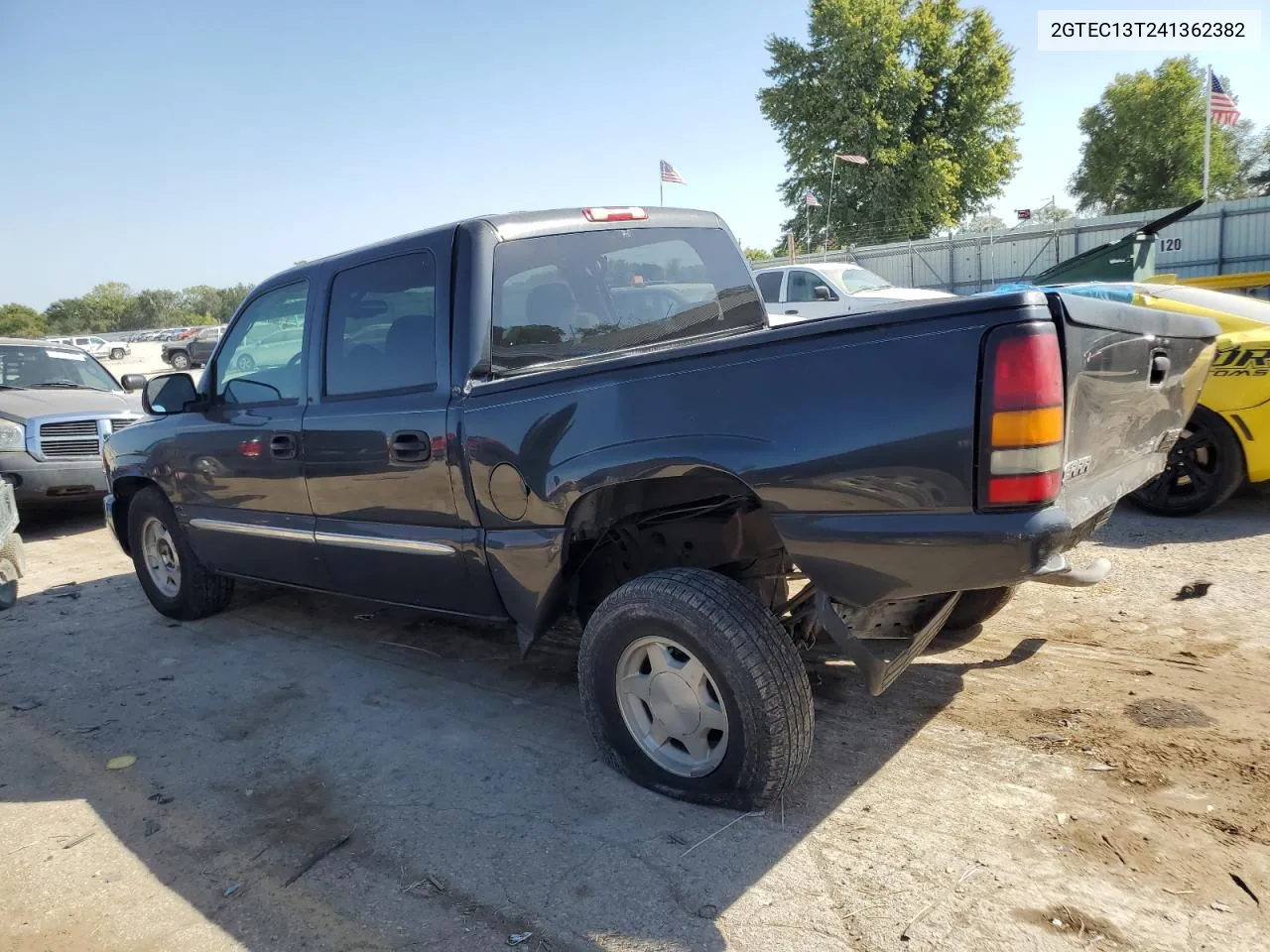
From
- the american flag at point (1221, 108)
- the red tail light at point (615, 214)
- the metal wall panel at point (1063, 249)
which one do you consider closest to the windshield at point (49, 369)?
the red tail light at point (615, 214)

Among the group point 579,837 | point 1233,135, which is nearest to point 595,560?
Result: point 579,837

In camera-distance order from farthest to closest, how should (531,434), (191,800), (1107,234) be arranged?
(1107,234) < (191,800) < (531,434)

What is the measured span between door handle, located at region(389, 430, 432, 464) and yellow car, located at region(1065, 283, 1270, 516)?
4.45 meters

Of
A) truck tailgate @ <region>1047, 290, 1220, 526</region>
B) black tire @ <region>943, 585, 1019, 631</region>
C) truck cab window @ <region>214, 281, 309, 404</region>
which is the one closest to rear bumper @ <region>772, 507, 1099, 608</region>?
truck tailgate @ <region>1047, 290, 1220, 526</region>

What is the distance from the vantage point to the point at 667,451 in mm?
2604

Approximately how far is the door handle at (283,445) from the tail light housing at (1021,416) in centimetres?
300

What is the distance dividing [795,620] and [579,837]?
3.33 ft

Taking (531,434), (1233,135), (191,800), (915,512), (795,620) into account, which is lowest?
(191,800)

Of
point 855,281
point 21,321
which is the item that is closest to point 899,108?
point 855,281

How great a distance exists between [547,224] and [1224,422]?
4486mm

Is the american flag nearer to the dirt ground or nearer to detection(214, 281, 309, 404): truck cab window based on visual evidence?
the dirt ground

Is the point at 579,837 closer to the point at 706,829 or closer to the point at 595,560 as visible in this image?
the point at 706,829

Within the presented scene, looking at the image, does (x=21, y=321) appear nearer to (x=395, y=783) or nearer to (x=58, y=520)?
(x=58, y=520)

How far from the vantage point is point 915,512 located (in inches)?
89.5
